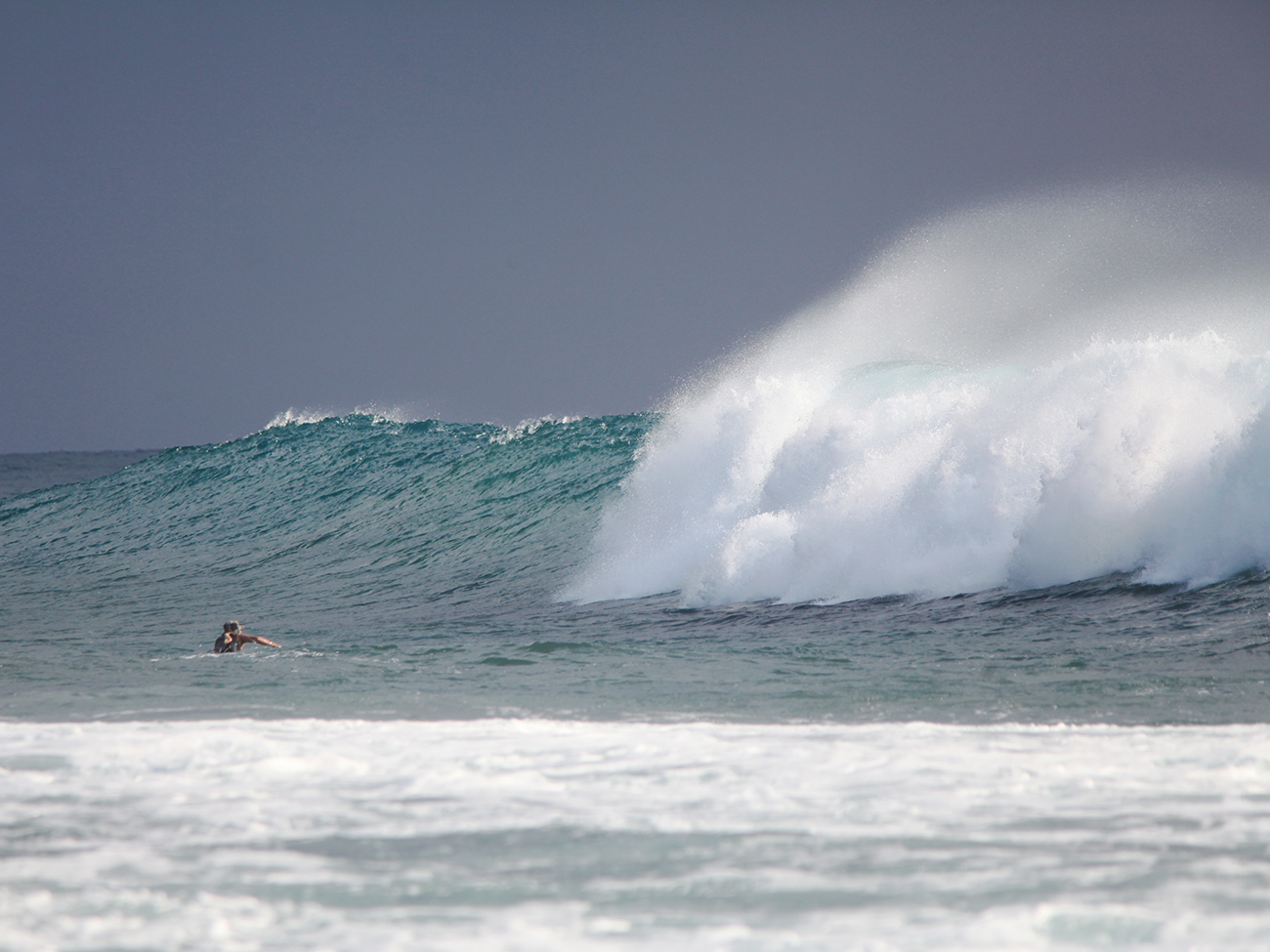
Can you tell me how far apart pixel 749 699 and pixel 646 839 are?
8.81ft

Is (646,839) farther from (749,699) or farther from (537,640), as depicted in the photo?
(537,640)

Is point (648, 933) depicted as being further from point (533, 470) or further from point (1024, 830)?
point (533, 470)

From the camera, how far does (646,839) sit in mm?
3799

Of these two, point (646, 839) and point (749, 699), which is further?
point (749, 699)

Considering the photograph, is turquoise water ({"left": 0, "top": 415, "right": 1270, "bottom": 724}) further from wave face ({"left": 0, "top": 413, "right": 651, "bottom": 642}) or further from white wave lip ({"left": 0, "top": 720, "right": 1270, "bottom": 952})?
white wave lip ({"left": 0, "top": 720, "right": 1270, "bottom": 952})

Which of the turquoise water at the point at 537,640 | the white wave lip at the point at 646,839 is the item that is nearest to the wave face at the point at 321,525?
the turquoise water at the point at 537,640

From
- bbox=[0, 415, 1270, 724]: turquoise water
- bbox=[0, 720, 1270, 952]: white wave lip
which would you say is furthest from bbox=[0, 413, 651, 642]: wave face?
bbox=[0, 720, 1270, 952]: white wave lip

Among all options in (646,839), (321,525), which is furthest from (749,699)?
(321,525)

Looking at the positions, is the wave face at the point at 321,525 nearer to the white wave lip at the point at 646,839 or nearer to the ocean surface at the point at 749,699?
the ocean surface at the point at 749,699

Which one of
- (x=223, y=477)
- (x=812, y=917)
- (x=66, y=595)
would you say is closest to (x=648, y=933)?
(x=812, y=917)

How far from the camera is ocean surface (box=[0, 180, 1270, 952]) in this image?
10.7 ft

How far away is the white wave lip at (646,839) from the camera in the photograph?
120 inches

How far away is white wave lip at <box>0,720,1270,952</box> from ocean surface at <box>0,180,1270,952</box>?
0.02 metres

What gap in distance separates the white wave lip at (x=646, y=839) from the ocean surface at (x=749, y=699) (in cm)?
2
